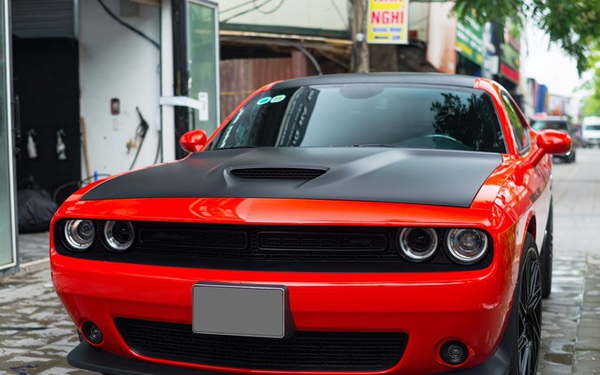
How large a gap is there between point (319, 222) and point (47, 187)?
29.6ft

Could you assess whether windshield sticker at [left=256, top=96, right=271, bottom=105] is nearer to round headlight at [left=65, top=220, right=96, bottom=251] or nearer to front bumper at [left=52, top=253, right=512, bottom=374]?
round headlight at [left=65, top=220, right=96, bottom=251]

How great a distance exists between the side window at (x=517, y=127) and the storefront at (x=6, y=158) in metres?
4.07

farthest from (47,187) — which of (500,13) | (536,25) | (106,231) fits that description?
(106,231)

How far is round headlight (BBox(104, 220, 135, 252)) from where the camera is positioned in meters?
3.18

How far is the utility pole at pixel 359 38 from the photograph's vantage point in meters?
14.6

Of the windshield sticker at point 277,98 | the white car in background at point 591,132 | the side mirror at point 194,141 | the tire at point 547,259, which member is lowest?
the white car in background at point 591,132

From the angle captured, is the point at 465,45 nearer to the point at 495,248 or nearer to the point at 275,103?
the point at 275,103

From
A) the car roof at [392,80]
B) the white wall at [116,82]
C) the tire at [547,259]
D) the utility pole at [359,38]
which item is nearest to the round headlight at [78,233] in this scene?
the car roof at [392,80]

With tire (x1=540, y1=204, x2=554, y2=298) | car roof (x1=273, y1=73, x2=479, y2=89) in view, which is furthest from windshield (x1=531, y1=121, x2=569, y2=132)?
car roof (x1=273, y1=73, x2=479, y2=89)

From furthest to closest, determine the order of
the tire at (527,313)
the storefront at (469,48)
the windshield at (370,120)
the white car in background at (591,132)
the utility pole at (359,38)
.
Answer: the white car in background at (591,132)
the storefront at (469,48)
the utility pole at (359,38)
the windshield at (370,120)
the tire at (527,313)

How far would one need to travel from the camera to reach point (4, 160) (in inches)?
280

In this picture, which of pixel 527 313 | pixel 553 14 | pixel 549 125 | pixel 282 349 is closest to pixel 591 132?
pixel 549 125

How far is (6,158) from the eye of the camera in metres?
7.13

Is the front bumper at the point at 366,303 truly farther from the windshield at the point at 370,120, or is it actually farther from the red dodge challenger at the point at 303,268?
the windshield at the point at 370,120
